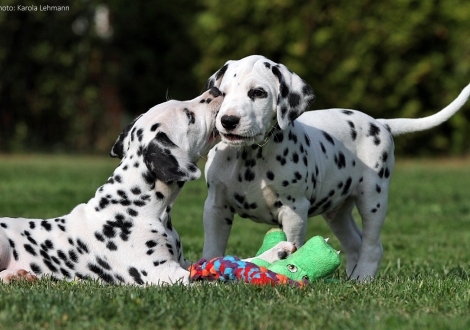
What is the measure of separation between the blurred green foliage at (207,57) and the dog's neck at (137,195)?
17.7m

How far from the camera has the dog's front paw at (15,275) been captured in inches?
222

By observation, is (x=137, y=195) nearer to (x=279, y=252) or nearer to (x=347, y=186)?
(x=279, y=252)

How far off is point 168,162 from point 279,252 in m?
1.12

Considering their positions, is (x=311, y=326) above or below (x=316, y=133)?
below

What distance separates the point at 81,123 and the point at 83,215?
2102cm

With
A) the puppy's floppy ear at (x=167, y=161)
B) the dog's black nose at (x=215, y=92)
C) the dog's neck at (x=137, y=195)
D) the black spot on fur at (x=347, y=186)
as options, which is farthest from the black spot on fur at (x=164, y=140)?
the black spot on fur at (x=347, y=186)

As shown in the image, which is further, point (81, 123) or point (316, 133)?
point (81, 123)

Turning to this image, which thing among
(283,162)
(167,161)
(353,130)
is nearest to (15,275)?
(167,161)

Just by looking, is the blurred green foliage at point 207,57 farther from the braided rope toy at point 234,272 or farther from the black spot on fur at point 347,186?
the braided rope toy at point 234,272

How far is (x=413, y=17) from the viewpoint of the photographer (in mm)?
23422

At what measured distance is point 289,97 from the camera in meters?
6.43

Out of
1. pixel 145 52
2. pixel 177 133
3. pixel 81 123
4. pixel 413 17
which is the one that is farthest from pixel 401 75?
pixel 177 133

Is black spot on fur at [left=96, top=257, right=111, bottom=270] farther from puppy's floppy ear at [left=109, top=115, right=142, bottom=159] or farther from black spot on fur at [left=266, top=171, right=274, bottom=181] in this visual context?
black spot on fur at [left=266, top=171, right=274, bottom=181]

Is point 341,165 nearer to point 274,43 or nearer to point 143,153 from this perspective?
point 143,153
